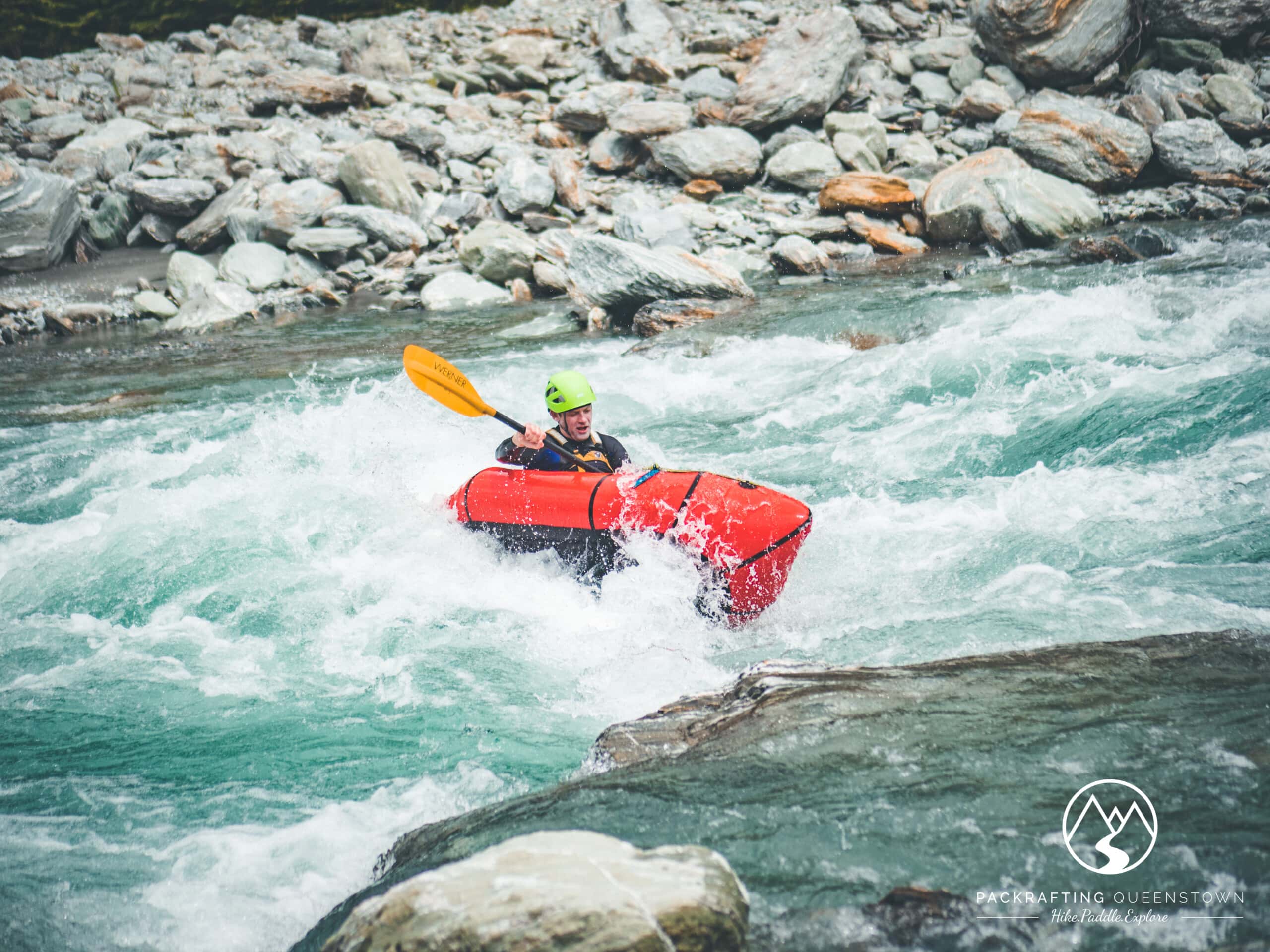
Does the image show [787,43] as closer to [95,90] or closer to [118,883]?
[95,90]

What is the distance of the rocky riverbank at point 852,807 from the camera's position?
5.75 feet

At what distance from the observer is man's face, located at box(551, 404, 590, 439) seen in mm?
4676

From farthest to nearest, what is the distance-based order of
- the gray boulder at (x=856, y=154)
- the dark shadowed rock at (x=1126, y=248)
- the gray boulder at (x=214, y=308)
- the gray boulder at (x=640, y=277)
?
1. the gray boulder at (x=856, y=154)
2. the gray boulder at (x=214, y=308)
3. the gray boulder at (x=640, y=277)
4. the dark shadowed rock at (x=1126, y=248)

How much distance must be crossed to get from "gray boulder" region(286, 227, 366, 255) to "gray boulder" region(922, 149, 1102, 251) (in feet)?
25.3

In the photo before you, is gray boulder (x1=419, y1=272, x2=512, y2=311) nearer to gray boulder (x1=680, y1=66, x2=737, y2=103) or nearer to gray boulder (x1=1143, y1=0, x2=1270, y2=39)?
gray boulder (x1=680, y1=66, x2=737, y2=103)

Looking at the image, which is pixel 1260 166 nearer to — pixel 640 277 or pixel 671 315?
pixel 671 315

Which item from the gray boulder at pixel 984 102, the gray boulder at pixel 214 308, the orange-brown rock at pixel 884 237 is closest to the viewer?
the gray boulder at pixel 214 308

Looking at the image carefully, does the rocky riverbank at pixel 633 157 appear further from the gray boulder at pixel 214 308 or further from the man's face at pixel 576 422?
the man's face at pixel 576 422

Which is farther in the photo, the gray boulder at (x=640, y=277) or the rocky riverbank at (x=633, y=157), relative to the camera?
the rocky riverbank at (x=633, y=157)

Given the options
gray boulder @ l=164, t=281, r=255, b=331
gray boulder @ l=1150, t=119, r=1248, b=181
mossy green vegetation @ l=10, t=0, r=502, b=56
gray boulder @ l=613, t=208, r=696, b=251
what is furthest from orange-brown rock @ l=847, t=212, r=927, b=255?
mossy green vegetation @ l=10, t=0, r=502, b=56

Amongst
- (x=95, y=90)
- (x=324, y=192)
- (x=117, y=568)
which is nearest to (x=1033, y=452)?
(x=117, y=568)

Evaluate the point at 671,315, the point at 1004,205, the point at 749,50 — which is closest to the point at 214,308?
the point at 671,315

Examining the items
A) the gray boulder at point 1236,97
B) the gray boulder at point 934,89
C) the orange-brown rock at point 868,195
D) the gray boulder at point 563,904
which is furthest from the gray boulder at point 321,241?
the gray boulder at point 1236,97

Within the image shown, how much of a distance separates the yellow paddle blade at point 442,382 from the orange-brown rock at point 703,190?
27.0ft
